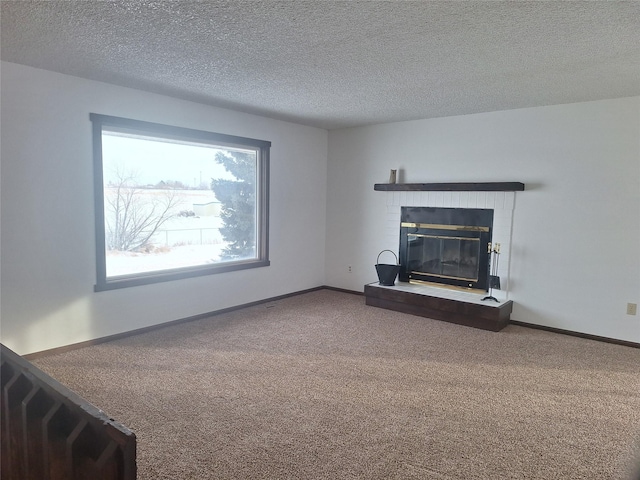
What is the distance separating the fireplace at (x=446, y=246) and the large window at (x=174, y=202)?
1.79 m

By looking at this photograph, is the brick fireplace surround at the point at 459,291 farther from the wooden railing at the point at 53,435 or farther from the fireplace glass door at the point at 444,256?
the wooden railing at the point at 53,435

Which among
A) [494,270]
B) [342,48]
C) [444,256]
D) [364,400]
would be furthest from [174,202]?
[494,270]

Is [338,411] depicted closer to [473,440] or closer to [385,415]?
[385,415]

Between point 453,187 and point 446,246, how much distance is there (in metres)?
0.71

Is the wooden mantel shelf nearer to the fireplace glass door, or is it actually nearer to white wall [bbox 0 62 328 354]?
the fireplace glass door

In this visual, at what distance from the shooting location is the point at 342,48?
280cm

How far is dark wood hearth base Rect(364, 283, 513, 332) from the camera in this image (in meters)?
4.44

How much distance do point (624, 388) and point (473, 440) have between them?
4.99ft

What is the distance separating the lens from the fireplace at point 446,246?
16.2ft

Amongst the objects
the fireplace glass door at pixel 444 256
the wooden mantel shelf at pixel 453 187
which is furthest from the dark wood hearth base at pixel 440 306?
the wooden mantel shelf at pixel 453 187

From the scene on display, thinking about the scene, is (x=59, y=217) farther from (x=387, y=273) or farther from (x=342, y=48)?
(x=387, y=273)

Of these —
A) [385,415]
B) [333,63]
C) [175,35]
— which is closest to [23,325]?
[175,35]

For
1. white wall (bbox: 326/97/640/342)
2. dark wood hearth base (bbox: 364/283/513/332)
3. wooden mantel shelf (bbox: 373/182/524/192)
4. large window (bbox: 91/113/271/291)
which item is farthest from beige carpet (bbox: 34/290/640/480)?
wooden mantel shelf (bbox: 373/182/524/192)

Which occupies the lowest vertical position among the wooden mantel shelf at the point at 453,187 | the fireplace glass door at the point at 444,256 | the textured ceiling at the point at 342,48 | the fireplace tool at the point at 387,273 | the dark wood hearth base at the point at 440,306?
the dark wood hearth base at the point at 440,306
